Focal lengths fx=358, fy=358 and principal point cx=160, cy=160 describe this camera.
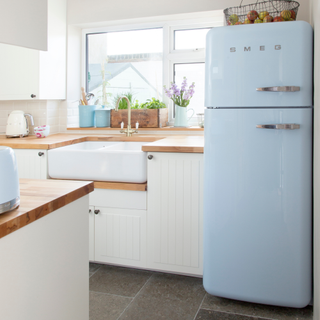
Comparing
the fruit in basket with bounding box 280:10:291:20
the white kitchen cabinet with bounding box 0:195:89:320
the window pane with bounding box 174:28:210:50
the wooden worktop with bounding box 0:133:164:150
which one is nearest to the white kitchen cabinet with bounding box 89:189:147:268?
the wooden worktop with bounding box 0:133:164:150

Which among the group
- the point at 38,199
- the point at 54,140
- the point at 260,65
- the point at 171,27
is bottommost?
the point at 38,199

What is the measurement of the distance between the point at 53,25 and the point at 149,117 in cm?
110

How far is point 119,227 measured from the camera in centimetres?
237

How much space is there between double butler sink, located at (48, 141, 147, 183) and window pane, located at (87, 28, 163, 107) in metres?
1.05

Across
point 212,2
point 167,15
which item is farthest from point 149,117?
point 212,2

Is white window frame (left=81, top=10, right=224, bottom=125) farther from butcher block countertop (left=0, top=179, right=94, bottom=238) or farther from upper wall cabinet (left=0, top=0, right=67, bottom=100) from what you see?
butcher block countertop (left=0, top=179, right=94, bottom=238)

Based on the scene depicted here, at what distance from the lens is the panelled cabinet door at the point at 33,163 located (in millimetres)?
2455

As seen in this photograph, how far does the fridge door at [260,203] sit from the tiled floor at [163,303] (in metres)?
0.08

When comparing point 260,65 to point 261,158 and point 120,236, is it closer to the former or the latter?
point 261,158

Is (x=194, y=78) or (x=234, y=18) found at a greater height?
(x=234, y=18)

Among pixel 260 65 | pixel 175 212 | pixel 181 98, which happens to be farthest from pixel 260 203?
pixel 181 98

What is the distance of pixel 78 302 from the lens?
126cm

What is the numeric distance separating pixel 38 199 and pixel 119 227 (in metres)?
1.34

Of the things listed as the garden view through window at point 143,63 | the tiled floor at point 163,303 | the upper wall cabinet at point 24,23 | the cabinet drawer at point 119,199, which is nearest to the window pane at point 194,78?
the garden view through window at point 143,63
